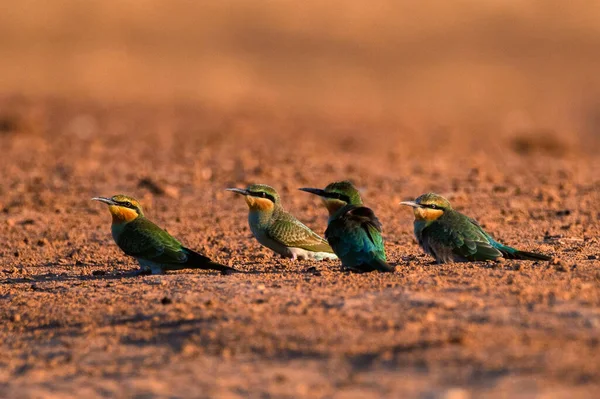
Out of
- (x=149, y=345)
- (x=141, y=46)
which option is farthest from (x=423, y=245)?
(x=141, y=46)

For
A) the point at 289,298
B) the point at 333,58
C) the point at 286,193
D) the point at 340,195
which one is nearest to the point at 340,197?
the point at 340,195

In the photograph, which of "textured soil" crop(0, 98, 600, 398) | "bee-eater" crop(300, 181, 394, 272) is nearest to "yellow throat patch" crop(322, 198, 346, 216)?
"bee-eater" crop(300, 181, 394, 272)

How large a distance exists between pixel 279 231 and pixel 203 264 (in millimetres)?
862

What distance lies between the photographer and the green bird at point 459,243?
22.6 feet

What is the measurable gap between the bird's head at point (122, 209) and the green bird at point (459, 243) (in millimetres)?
2009

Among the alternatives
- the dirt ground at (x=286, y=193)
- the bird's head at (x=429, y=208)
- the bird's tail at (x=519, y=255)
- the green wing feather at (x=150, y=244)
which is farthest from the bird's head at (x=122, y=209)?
the bird's tail at (x=519, y=255)

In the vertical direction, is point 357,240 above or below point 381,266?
above

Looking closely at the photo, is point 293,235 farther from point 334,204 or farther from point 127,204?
point 127,204

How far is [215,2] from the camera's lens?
1318 inches

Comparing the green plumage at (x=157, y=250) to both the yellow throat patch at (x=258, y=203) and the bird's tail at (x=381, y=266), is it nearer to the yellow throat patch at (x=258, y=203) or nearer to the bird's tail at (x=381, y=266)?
the yellow throat patch at (x=258, y=203)

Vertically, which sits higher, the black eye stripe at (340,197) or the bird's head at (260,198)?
the black eye stripe at (340,197)

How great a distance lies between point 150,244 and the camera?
7230 millimetres

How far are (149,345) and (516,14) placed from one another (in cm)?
3024

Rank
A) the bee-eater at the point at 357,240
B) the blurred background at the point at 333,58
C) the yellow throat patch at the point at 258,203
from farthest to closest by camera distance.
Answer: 1. the blurred background at the point at 333,58
2. the yellow throat patch at the point at 258,203
3. the bee-eater at the point at 357,240
